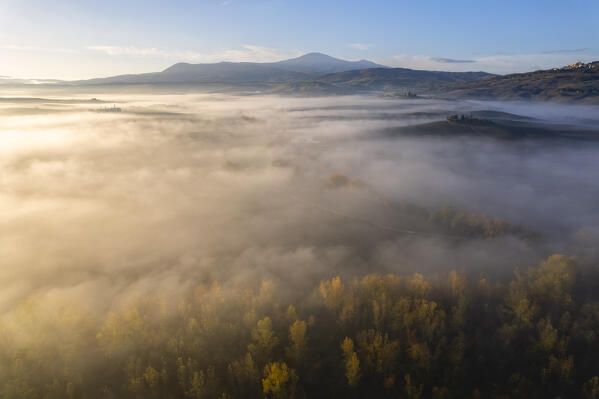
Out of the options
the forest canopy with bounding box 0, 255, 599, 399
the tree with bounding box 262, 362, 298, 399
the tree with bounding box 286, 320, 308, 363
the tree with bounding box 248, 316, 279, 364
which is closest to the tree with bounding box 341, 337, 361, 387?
the forest canopy with bounding box 0, 255, 599, 399

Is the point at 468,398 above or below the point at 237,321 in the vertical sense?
below

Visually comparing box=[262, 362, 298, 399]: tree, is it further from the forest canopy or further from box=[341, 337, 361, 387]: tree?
box=[341, 337, 361, 387]: tree

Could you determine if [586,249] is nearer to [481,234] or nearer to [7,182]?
[481,234]

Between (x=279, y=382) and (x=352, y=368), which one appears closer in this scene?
(x=279, y=382)

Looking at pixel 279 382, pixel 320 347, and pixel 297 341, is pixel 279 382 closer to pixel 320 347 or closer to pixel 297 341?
pixel 297 341

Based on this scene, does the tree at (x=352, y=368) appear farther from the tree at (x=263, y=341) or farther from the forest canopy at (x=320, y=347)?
the tree at (x=263, y=341)

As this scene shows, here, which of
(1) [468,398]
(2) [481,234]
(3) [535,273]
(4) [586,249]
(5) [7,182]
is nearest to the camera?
(1) [468,398]

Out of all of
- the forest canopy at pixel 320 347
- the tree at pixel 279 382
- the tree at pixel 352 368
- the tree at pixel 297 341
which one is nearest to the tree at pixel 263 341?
the forest canopy at pixel 320 347

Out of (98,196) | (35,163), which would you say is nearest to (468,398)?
(98,196)

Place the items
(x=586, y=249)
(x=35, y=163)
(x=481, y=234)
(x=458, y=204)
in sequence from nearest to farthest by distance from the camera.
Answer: (x=586, y=249) → (x=481, y=234) → (x=458, y=204) → (x=35, y=163)

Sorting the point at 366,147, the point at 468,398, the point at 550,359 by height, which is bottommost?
the point at 468,398

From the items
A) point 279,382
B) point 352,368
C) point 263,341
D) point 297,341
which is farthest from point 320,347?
point 279,382
